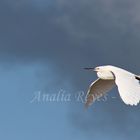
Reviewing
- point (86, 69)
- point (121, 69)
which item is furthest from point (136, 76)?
point (86, 69)

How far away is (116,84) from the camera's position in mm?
28922

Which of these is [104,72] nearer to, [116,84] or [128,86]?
[116,84]

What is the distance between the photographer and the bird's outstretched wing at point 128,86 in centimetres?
2639

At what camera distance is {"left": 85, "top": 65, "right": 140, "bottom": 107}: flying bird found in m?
26.9

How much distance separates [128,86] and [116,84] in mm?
906

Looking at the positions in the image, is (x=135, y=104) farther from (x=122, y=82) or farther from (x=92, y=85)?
(x=92, y=85)

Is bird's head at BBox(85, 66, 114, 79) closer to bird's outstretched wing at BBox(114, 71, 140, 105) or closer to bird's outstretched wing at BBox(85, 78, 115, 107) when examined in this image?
bird's outstretched wing at BBox(114, 71, 140, 105)

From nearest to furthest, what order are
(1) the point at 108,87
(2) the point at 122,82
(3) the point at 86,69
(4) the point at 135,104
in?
(4) the point at 135,104
(2) the point at 122,82
(3) the point at 86,69
(1) the point at 108,87

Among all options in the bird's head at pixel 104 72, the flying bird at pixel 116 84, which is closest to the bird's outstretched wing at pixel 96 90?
the flying bird at pixel 116 84

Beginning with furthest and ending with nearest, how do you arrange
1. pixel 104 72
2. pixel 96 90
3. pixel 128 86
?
pixel 96 90, pixel 104 72, pixel 128 86

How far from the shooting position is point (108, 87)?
118 feet

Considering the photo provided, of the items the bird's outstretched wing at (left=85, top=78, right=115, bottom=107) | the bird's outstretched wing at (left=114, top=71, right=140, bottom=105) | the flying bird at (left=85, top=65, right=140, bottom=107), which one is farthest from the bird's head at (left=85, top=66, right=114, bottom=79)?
the bird's outstretched wing at (left=85, top=78, right=115, bottom=107)

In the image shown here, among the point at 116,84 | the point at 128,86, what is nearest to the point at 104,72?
the point at 116,84

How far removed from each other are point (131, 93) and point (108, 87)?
350 inches
